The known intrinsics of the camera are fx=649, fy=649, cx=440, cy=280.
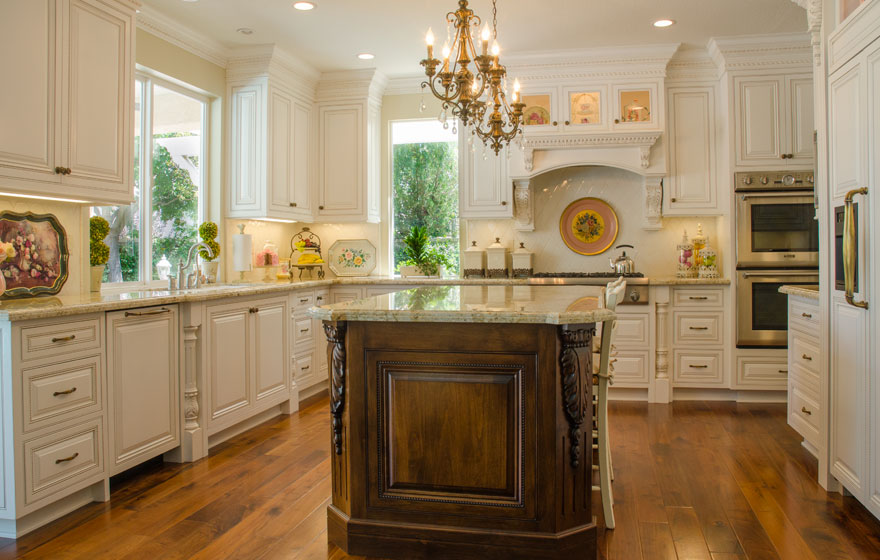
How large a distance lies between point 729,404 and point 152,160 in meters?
4.46

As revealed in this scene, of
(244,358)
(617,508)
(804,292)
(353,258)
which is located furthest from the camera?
(353,258)

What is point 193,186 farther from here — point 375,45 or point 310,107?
point 375,45

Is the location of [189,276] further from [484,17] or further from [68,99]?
[484,17]

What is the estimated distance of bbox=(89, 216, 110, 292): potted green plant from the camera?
11.7ft

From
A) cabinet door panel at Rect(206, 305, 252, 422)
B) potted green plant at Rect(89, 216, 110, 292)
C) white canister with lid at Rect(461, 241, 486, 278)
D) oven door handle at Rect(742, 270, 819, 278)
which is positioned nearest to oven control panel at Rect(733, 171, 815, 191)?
oven door handle at Rect(742, 270, 819, 278)

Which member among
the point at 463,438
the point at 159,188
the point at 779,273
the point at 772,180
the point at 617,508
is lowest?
the point at 617,508

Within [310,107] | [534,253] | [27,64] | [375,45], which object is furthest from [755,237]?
[27,64]

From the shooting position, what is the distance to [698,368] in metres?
4.96

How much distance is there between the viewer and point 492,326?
2.27 metres

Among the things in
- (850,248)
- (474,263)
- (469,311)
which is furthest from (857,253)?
(474,263)

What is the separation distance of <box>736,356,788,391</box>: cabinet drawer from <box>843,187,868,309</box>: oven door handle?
231cm

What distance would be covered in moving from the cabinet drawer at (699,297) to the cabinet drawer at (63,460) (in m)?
3.94

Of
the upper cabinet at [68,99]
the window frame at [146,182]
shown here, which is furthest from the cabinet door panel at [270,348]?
the upper cabinet at [68,99]

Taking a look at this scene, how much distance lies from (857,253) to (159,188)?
157 inches
